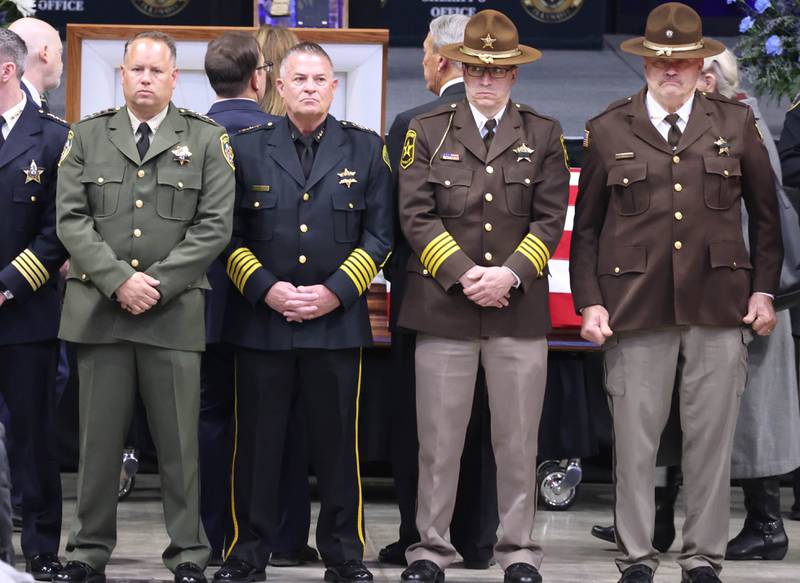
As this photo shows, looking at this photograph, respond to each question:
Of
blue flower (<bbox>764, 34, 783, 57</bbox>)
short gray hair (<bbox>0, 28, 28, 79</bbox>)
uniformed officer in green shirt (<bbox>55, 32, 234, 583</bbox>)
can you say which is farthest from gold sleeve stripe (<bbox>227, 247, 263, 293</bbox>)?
blue flower (<bbox>764, 34, 783, 57</bbox>)

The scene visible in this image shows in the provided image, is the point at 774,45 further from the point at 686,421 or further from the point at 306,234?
the point at 306,234

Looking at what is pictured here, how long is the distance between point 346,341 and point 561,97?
7179 mm

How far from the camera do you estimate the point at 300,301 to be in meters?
5.05

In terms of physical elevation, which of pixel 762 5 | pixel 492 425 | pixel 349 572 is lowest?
pixel 349 572

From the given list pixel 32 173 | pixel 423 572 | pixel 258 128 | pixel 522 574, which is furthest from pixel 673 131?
pixel 32 173

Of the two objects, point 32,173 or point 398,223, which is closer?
point 32,173

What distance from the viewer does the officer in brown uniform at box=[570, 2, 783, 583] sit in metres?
5.06

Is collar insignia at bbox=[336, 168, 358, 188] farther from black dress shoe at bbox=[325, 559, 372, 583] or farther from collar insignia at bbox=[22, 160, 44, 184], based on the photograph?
black dress shoe at bbox=[325, 559, 372, 583]

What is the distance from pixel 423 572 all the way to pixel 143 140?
63.8 inches

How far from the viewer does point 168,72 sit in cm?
509

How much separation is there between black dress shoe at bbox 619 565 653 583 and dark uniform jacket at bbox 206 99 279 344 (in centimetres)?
152

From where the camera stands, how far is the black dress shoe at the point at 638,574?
5035mm

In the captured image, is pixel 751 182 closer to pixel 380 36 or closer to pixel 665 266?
pixel 665 266

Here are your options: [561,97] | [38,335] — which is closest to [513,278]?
[38,335]
